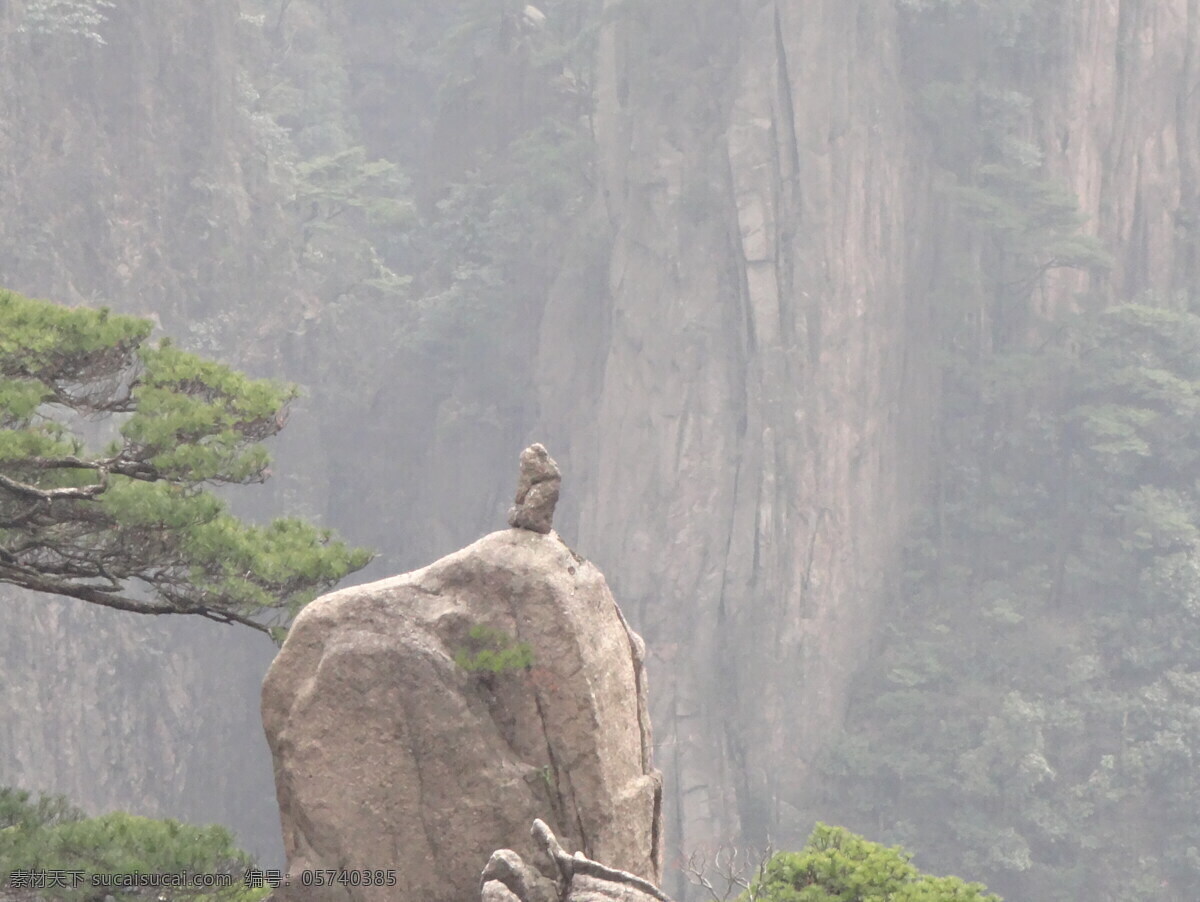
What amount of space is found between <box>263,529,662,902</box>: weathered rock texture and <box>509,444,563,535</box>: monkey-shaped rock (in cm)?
23

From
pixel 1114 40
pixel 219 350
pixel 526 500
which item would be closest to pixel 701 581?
pixel 219 350

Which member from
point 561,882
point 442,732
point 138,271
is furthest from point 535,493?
point 138,271

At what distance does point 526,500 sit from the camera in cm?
627

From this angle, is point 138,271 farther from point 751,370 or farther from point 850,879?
point 850,879

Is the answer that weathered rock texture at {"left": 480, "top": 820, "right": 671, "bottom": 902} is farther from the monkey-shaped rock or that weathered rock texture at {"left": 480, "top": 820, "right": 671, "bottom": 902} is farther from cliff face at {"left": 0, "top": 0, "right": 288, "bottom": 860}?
cliff face at {"left": 0, "top": 0, "right": 288, "bottom": 860}

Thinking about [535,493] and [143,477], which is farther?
[143,477]

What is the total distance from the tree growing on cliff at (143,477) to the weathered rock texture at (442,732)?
50cm

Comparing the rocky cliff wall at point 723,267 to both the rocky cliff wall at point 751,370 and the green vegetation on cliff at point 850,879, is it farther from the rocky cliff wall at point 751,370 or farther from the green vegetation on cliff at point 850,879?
the green vegetation on cliff at point 850,879

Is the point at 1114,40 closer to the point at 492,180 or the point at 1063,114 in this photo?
the point at 1063,114

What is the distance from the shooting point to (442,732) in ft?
19.6

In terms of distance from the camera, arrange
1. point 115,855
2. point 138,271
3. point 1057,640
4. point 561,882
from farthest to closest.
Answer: point 138,271, point 1057,640, point 115,855, point 561,882

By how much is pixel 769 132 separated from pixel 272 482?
39.3 feet

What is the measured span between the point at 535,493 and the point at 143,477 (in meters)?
1.95

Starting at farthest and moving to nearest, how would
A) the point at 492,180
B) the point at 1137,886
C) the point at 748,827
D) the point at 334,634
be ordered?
the point at 492,180, the point at 748,827, the point at 1137,886, the point at 334,634
